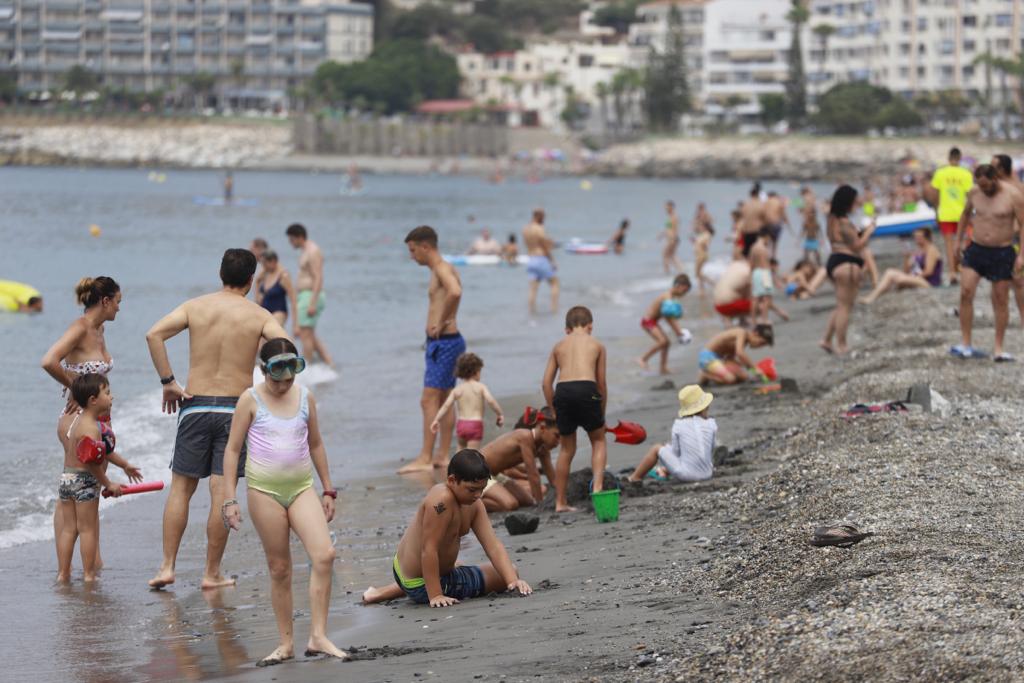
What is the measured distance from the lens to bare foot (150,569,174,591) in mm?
8039

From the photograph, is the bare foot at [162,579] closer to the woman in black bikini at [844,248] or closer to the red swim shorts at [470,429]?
the red swim shorts at [470,429]

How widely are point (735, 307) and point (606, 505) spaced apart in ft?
26.4

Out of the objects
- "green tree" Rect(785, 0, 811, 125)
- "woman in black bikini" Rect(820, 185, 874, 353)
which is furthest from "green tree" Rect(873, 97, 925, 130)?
"woman in black bikini" Rect(820, 185, 874, 353)

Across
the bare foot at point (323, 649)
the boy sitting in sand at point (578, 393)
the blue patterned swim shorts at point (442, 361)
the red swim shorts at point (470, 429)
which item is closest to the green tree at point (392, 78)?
the blue patterned swim shorts at point (442, 361)

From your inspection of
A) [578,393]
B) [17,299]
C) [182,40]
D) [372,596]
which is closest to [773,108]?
[182,40]

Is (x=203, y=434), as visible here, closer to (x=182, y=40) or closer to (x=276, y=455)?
(x=276, y=455)

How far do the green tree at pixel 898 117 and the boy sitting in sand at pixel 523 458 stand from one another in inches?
4487

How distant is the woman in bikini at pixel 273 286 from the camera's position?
15.1 meters

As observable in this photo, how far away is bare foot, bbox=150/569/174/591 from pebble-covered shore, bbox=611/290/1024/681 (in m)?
2.80

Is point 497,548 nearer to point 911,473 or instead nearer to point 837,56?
point 911,473

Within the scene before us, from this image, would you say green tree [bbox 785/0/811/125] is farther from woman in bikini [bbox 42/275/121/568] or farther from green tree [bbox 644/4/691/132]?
woman in bikini [bbox 42/275/121/568]

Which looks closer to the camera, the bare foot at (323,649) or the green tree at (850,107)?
the bare foot at (323,649)

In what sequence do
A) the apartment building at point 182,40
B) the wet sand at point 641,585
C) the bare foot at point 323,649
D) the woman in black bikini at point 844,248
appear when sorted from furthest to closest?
the apartment building at point 182,40
the woman in black bikini at point 844,248
the bare foot at point 323,649
the wet sand at point 641,585

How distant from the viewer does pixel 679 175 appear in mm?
125938
